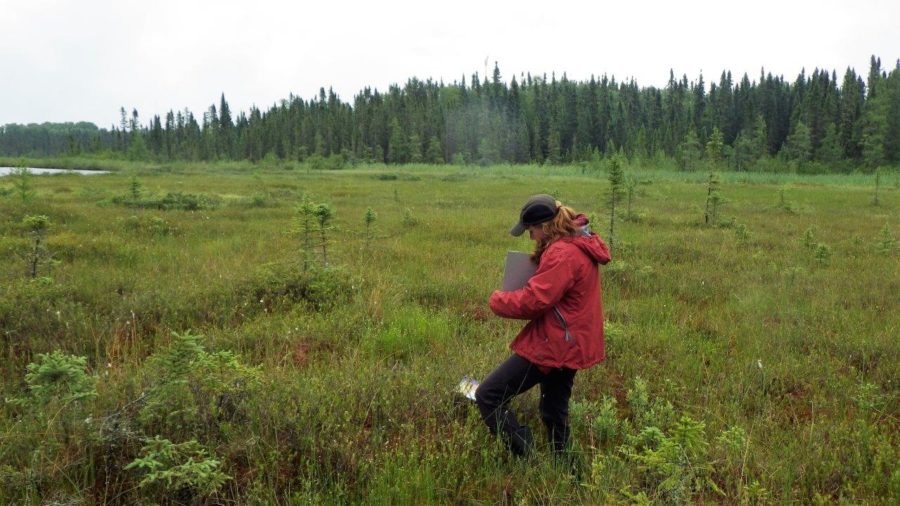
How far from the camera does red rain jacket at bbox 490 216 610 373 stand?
3498 millimetres

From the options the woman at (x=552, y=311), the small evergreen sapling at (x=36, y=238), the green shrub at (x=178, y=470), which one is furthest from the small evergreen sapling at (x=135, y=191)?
the woman at (x=552, y=311)

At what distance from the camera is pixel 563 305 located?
3631 mm

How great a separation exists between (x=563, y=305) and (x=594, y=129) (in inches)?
4034

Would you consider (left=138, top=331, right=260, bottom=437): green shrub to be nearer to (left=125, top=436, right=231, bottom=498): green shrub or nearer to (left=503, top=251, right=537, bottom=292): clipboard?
(left=125, top=436, right=231, bottom=498): green shrub

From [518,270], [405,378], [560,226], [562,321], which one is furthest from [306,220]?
[562,321]

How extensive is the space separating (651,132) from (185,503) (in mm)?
102488

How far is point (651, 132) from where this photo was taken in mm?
96375

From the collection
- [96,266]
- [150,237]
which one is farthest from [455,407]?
[150,237]

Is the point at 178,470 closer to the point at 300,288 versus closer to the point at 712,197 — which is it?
the point at 300,288

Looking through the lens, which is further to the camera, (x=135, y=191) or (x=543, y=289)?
(x=135, y=191)

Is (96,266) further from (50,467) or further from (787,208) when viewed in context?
(787,208)

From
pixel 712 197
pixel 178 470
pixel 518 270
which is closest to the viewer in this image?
pixel 178 470

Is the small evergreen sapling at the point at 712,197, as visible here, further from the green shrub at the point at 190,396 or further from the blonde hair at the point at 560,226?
the green shrub at the point at 190,396

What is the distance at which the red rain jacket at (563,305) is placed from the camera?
11.5 feet
